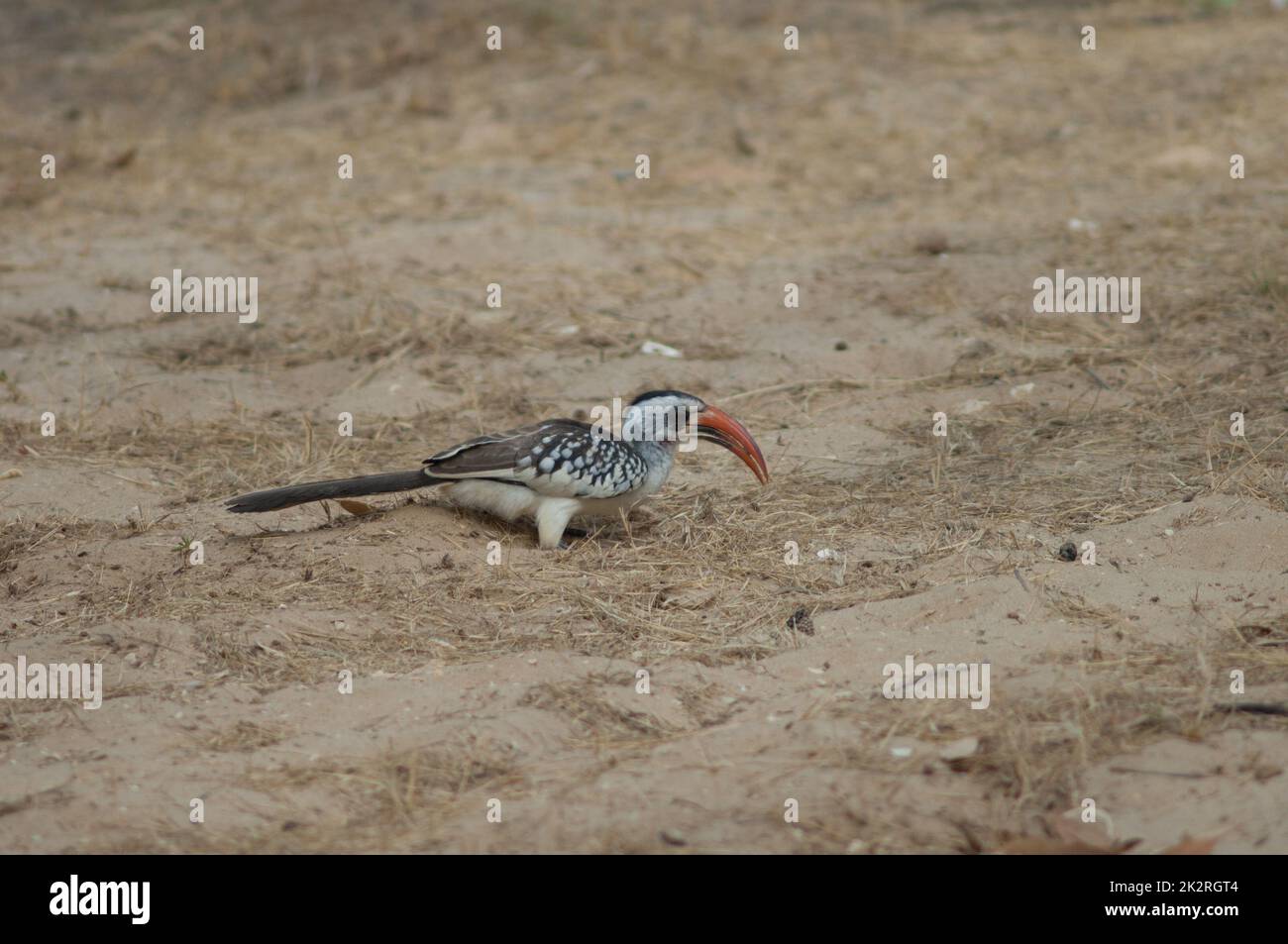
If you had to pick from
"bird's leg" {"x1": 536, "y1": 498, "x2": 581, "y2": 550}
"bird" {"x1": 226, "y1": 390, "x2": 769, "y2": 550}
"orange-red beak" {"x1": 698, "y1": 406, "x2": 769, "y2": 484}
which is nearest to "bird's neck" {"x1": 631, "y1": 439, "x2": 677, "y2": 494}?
"bird" {"x1": 226, "y1": 390, "x2": 769, "y2": 550}

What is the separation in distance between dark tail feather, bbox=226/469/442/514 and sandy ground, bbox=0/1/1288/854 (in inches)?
7.1

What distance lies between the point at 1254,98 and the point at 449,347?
6.99 m

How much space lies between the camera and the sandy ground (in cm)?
379

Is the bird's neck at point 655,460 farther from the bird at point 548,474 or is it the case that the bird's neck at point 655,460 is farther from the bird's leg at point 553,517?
the bird's leg at point 553,517

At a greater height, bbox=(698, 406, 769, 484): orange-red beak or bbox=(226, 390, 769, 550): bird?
bbox=(698, 406, 769, 484): orange-red beak

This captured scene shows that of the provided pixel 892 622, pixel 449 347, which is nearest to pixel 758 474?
pixel 892 622

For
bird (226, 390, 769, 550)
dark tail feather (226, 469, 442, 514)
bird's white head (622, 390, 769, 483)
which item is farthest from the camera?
bird's white head (622, 390, 769, 483)

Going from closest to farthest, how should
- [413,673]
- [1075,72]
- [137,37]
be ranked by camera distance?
1. [413,673]
2. [1075,72]
3. [137,37]

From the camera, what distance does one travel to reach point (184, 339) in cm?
759

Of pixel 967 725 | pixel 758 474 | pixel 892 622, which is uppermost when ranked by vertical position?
pixel 758 474

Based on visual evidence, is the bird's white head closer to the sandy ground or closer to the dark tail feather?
the sandy ground

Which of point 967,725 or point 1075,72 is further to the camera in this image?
point 1075,72

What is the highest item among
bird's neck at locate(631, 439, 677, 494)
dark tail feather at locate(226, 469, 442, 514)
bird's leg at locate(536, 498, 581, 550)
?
bird's neck at locate(631, 439, 677, 494)
